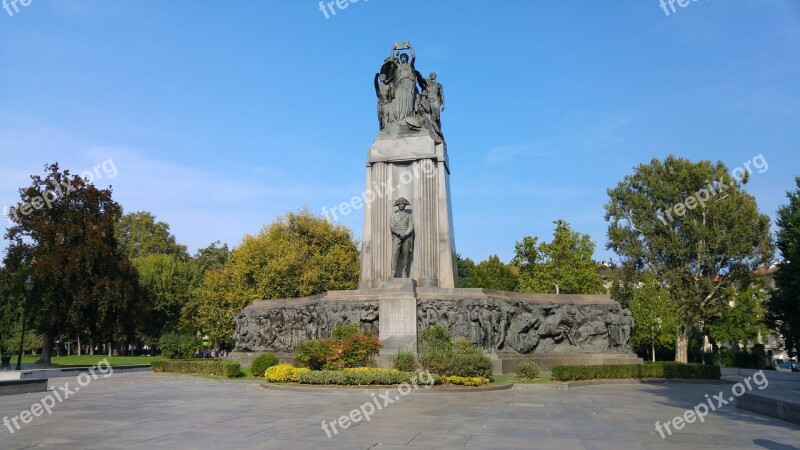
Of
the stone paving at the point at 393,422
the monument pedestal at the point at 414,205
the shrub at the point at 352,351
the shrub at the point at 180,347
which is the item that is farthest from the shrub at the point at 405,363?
the shrub at the point at 180,347

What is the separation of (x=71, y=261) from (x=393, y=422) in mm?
35884

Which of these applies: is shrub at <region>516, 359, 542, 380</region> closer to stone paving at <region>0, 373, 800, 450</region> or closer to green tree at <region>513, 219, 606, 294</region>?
stone paving at <region>0, 373, 800, 450</region>

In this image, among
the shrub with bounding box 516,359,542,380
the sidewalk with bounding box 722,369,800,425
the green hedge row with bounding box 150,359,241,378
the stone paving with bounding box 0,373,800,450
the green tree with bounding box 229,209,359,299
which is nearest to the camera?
the stone paving with bounding box 0,373,800,450

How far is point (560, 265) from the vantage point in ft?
190

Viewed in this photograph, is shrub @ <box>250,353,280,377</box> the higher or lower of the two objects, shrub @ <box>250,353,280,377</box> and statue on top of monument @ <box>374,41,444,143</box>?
the lower

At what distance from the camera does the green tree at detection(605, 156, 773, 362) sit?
49531 mm

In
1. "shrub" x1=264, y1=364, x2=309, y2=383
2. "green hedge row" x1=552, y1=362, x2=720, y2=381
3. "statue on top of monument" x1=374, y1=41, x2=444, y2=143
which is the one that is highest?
"statue on top of monument" x1=374, y1=41, x2=444, y2=143

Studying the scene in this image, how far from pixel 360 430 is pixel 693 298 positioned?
1858 inches

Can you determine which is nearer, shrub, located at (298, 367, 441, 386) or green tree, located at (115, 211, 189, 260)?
shrub, located at (298, 367, 441, 386)

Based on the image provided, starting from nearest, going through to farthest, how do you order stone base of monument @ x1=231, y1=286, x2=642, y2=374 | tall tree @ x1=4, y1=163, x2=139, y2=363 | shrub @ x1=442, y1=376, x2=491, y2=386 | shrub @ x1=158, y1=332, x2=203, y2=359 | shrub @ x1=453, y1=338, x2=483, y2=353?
shrub @ x1=442, y1=376, x2=491, y2=386
shrub @ x1=453, y1=338, x2=483, y2=353
stone base of monument @ x1=231, y1=286, x2=642, y2=374
shrub @ x1=158, y1=332, x2=203, y2=359
tall tree @ x1=4, y1=163, x2=139, y2=363

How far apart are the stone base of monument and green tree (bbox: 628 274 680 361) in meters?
23.7

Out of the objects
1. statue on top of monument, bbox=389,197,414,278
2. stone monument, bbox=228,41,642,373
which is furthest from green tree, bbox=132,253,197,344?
statue on top of monument, bbox=389,197,414,278

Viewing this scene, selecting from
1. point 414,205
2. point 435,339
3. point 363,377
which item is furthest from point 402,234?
point 363,377

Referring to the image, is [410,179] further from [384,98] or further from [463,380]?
[463,380]
